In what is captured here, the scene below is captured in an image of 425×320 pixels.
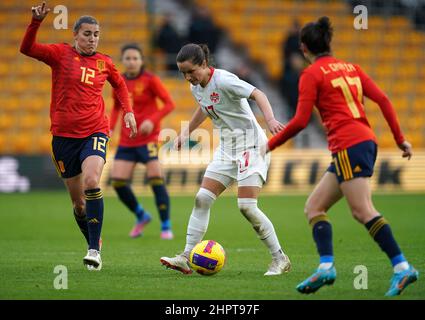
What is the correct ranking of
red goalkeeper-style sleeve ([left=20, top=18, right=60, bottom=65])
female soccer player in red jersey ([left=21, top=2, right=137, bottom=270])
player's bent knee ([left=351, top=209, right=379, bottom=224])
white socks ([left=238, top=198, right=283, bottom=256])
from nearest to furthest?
player's bent knee ([left=351, top=209, right=379, bottom=224]), red goalkeeper-style sleeve ([left=20, top=18, right=60, bottom=65]), white socks ([left=238, top=198, right=283, bottom=256]), female soccer player in red jersey ([left=21, top=2, right=137, bottom=270])

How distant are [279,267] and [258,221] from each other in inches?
17.8

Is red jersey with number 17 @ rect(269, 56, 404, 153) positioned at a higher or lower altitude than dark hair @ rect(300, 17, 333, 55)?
lower

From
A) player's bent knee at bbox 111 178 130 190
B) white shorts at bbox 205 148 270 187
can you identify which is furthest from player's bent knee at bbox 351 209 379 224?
player's bent knee at bbox 111 178 130 190

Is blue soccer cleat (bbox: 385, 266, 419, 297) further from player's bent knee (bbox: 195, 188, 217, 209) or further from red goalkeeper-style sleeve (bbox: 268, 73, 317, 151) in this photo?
player's bent knee (bbox: 195, 188, 217, 209)

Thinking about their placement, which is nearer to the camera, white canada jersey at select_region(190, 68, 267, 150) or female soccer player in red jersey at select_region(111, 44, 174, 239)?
white canada jersey at select_region(190, 68, 267, 150)

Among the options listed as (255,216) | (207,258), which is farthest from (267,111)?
(207,258)

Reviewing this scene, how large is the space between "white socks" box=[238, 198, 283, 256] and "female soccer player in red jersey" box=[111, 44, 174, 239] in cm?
412

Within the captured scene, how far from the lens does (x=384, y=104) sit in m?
6.55

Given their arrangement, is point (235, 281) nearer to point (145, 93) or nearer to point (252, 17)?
point (145, 93)

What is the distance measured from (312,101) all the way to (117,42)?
57.7 feet

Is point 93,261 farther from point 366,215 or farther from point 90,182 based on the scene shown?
point 366,215

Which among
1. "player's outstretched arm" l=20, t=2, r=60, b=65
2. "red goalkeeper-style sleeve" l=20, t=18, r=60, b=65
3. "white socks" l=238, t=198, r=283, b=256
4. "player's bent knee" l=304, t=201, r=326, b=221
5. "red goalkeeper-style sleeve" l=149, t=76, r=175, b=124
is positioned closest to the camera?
"player's bent knee" l=304, t=201, r=326, b=221

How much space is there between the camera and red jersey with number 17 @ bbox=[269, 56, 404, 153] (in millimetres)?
6422
